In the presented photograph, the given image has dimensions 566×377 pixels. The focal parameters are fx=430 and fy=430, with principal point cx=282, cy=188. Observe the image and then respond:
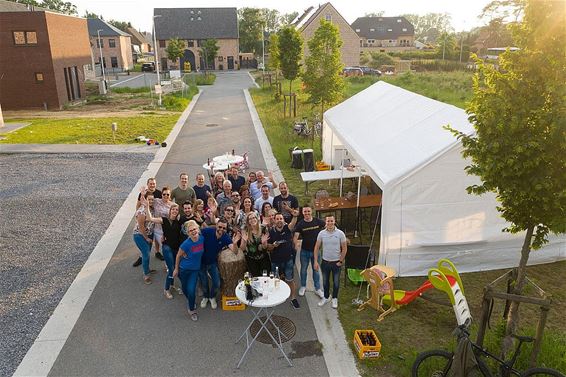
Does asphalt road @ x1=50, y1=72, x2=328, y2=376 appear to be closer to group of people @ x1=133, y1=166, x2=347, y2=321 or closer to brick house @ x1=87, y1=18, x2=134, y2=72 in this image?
group of people @ x1=133, y1=166, x2=347, y2=321

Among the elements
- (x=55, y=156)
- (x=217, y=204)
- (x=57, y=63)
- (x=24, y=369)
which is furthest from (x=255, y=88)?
(x=24, y=369)

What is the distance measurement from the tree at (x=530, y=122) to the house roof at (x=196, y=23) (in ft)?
232

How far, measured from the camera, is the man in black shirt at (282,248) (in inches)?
283

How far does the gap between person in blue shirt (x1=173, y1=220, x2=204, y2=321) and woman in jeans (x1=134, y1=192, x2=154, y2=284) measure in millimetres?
1240

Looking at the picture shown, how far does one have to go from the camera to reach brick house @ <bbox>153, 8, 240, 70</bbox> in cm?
7106

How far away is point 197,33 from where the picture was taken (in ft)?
235

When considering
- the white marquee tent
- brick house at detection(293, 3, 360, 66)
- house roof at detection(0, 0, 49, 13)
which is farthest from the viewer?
brick house at detection(293, 3, 360, 66)

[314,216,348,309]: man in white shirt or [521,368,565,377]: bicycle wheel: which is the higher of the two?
[314,216,348,309]: man in white shirt

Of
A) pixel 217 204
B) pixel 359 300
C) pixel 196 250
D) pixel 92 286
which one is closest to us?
pixel 196 250

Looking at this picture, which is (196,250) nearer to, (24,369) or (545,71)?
(24,369)

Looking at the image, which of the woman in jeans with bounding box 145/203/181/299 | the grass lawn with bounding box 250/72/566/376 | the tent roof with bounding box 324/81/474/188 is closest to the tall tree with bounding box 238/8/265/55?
the tent roof with bounding box 324/81/474/188

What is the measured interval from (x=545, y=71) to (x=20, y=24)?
3276cm

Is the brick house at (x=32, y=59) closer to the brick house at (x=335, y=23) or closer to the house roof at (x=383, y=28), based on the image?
the brick house at (x=335, y=23)

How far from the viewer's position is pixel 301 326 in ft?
23.1
